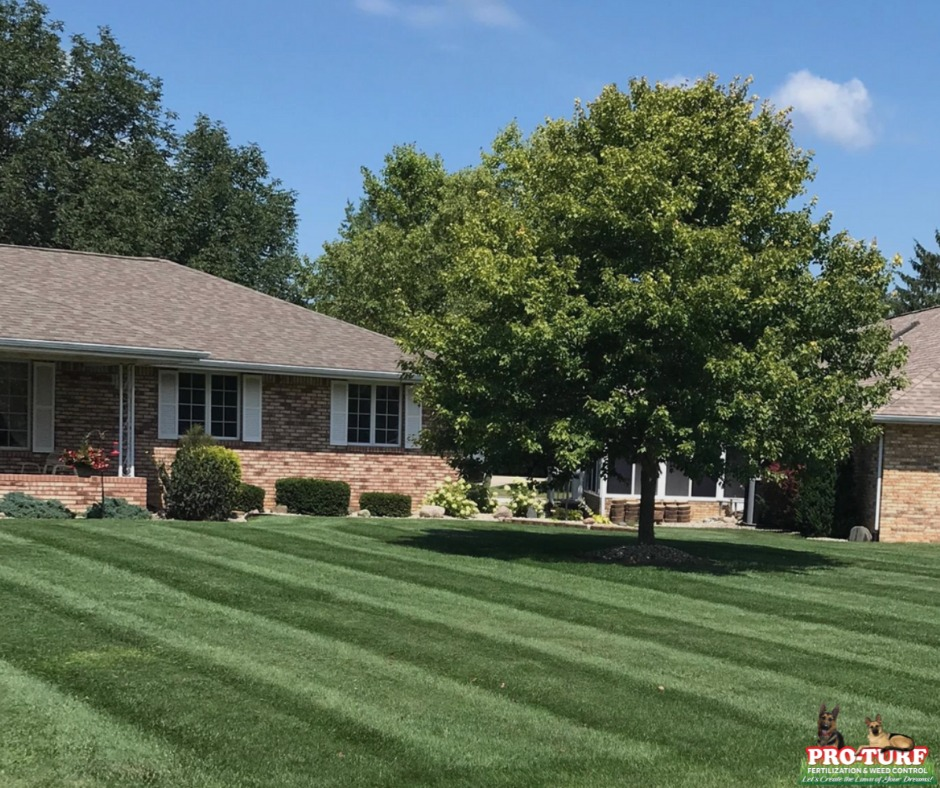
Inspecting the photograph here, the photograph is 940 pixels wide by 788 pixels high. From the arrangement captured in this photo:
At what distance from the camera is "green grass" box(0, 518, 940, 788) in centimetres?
696

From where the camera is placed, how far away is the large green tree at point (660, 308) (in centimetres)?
1597

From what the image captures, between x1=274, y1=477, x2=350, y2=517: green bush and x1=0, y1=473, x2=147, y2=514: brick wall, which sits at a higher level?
x1=0, y1=473, x2=147, y2=514: brick wall

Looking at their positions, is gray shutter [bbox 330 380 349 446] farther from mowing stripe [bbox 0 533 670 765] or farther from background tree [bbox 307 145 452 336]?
mowing stripe [bbox 0 533 670 765]

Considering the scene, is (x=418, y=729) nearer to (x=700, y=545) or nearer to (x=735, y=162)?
(x=735, y=162)

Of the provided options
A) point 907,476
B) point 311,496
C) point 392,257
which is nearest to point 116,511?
point 311,496

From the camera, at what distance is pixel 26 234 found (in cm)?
4294

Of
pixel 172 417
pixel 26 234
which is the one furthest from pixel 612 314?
pixel 26 234

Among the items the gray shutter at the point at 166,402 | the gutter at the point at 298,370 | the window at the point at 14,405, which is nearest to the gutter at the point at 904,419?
the gutter at the point at 298,370

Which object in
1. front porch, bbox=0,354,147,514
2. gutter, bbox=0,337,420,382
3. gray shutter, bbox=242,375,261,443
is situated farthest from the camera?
gray shutter, bbox=242,375,261,443

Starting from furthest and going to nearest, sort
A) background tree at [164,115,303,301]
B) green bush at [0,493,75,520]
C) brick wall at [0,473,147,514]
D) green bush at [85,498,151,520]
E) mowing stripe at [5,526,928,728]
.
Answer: background tree at [164,115,303,301]
brick wall at [0,473,147,514]
green bush at [85,498,151,520]
green bush at [0,493,75,520]
mowing stripe at [5,526,928,728]

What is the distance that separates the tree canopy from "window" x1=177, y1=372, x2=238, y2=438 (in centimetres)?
1772

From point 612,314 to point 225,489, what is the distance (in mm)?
9005

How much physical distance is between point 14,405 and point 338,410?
6807 millimetres

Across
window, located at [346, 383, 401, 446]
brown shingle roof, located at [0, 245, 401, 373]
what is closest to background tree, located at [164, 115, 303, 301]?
brown shingle roof, located at [0, 245, 401, 373]
